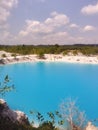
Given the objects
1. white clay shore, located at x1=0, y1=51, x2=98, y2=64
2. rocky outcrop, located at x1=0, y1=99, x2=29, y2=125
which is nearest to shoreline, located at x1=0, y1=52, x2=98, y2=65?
white clay shore, located at x1=0, y1=51, x2=98, y2=64

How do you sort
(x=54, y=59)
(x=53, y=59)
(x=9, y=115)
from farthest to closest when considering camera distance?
(x=53, y=59) → (x=54, y=59) → (x=9, y=115)

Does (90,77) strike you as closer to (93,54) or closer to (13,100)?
(13,100)

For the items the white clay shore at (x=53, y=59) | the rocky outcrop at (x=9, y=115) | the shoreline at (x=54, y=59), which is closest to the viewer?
the rocky outcrop at (x=9, y=115)

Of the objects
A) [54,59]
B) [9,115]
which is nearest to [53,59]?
[54,59]

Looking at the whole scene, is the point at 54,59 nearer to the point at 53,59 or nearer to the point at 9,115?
the point at 53,59

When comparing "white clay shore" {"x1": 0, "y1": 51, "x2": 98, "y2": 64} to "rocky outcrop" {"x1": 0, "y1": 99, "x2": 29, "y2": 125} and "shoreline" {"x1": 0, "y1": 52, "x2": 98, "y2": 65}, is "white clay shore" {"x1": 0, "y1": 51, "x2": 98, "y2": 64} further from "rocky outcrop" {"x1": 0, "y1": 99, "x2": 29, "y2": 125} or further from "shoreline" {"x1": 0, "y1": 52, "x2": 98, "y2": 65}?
"rocky outcrop" {"x1": 0, "y1": 99, "x2": 29, "y2": 125}

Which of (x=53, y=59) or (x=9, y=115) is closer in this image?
(x=9, y=115)

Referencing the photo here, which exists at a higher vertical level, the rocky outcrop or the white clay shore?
the rocky outcrop

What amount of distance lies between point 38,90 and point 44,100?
218 inches

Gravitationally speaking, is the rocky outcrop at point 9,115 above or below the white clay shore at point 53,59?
above

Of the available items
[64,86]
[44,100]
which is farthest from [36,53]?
[44,100]

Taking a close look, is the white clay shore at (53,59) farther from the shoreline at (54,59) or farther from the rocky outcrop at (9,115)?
the rocky outcrop at (9,115)

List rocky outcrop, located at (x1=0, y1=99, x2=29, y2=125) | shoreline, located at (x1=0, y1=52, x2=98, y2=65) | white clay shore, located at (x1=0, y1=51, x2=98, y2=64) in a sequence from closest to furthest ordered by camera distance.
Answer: rocky outcrop, located at (x1=0, y1=99, x2=29, y2=125) → shoreline, located at (x1=0, y1=52, x2=98, y2=65) → white clay shore, located at (x1=0, y1=51, x2=98, y2=64)

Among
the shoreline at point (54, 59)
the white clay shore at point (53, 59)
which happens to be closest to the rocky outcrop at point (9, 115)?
the shoreline at point (54, 59)
